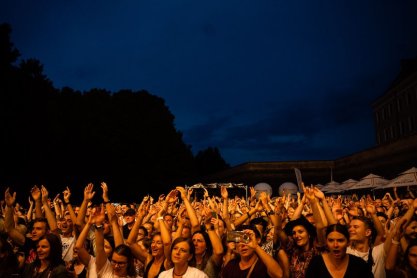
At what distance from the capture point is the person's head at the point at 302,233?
4805mm

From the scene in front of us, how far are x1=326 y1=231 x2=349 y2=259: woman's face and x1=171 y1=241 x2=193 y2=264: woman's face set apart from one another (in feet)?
4.96

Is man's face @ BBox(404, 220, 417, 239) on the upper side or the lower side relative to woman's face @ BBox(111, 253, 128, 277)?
A: upper

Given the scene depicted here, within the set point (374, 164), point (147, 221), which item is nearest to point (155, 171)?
point (374, 164)

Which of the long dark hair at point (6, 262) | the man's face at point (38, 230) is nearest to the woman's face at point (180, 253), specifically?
the long dark hair at point (6, 262)

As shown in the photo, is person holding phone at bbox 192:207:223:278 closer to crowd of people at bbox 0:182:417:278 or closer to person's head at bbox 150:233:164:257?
crowd of people at bbox 0:182:417:278

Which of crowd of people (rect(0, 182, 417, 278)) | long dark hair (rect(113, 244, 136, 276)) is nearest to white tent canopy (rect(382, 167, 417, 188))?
crowd of people (rect(0, 182, 417, 278))

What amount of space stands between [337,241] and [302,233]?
872mm

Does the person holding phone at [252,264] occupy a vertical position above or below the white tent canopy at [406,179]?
below

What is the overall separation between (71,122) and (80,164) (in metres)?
3.24

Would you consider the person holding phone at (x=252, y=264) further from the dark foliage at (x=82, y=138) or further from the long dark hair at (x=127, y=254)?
the dark foliage at (x=82, y=138)

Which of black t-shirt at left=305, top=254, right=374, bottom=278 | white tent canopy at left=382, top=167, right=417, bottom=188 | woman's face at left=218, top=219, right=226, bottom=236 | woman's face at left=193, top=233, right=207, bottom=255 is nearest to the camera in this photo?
black t-shirt at left=305, top=254, right=374, bottom=278

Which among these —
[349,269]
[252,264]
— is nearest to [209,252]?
[252,264]

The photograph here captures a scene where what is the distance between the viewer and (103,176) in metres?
28.6

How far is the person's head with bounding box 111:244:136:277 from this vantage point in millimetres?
4344
